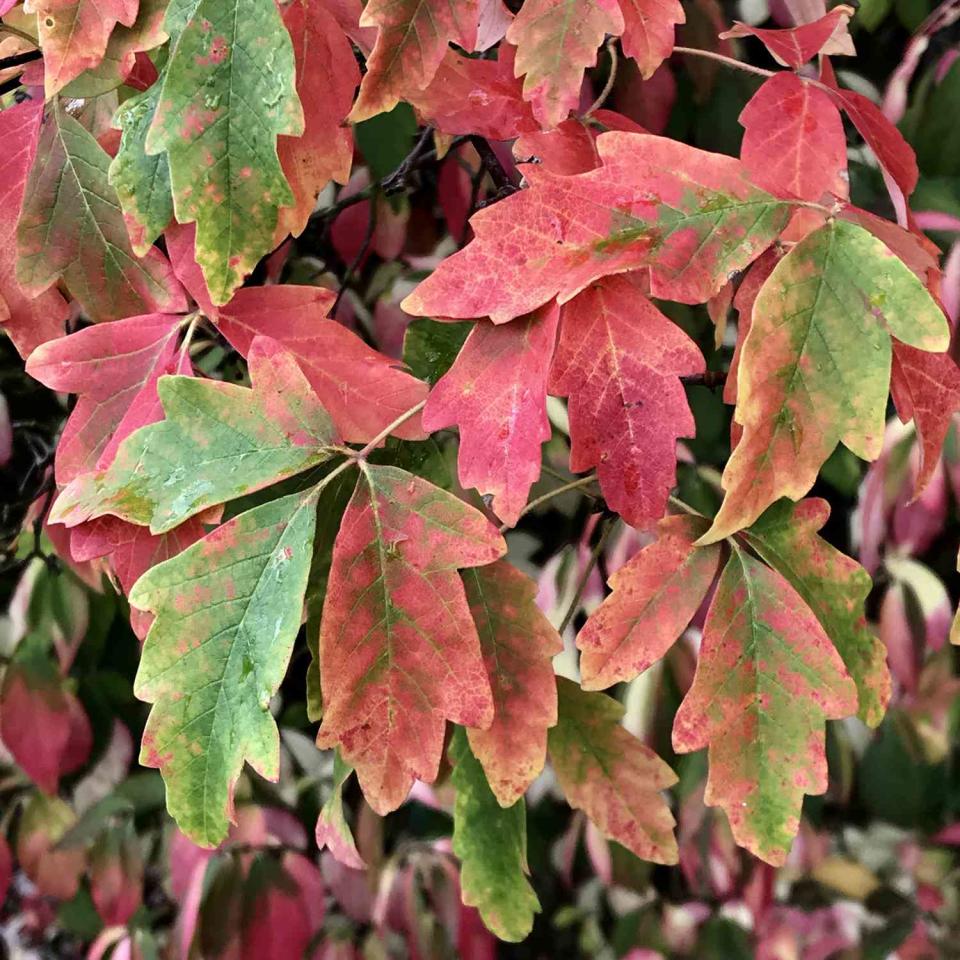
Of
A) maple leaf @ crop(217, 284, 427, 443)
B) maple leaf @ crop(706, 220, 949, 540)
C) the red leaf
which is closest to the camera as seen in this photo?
maple leaf @ crop(706, 220, 949, 540)

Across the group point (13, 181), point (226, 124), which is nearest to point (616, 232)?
point (226, 124)

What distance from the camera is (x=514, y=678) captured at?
0.49 metres

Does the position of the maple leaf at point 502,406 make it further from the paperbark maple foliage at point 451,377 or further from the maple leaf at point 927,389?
the maple leaf at point 927,389

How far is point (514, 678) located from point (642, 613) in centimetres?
8

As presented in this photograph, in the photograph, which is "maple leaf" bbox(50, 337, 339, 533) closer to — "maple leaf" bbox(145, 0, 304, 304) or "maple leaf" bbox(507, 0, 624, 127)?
"maple leaf" bbox(145, 0, 304, 304)

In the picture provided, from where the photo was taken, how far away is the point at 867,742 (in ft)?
3.61

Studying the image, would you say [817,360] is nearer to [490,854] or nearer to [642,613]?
[642,613]

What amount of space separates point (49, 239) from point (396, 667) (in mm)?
267

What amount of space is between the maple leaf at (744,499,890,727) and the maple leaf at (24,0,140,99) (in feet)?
1.22

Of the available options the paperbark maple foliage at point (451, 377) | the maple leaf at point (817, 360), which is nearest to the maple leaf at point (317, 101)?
the paperbark maple foliage at point (451, 377)

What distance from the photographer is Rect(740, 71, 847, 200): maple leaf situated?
45 centimetres

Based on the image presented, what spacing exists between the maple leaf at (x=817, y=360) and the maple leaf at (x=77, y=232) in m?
0.29

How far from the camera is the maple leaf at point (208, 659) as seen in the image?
0.40 meters

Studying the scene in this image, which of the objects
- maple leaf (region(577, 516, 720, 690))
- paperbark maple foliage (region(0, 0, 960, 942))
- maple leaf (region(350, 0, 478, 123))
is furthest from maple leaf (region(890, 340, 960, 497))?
maple leaf (region(350, 0, 478, 123))
